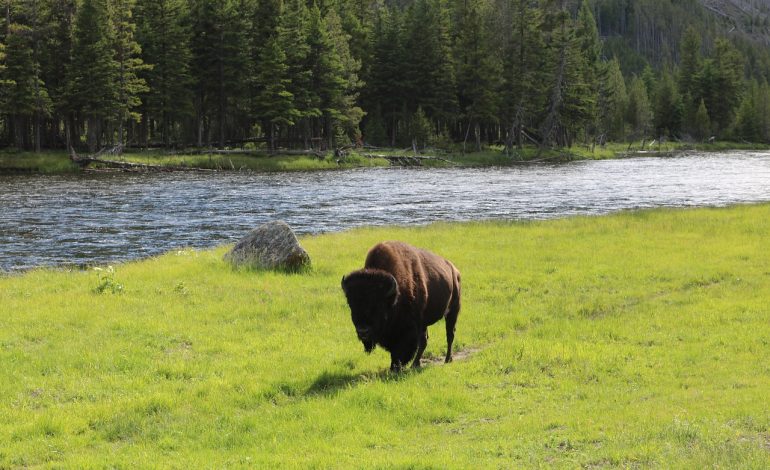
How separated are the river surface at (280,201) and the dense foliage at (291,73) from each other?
14.1 metres

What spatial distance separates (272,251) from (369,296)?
10373 millimetres

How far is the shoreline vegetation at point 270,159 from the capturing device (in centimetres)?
5919

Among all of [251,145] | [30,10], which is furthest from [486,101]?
[30,10]

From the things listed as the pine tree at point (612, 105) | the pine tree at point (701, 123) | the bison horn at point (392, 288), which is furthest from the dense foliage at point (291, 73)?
the bison horn at point (392, 288)

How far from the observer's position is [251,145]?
86.1m

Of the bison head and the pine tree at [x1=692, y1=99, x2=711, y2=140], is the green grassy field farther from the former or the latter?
the pine tree at [x1=692, y1=99, x2=711, y2=140]

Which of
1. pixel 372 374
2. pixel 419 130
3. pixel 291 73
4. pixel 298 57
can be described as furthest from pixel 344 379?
pixel 419 130

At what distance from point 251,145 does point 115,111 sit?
78.5 ft

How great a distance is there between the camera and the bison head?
9.23m

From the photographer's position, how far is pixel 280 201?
41.1 meters

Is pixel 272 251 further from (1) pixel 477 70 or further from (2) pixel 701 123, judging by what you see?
(2) pixel 701 123

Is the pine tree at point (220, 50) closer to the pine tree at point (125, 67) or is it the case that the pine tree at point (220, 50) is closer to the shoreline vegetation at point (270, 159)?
the shoreline vegetation at point (270, 159)

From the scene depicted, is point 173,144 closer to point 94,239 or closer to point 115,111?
point 115,111

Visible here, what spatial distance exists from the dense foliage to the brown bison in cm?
5653
